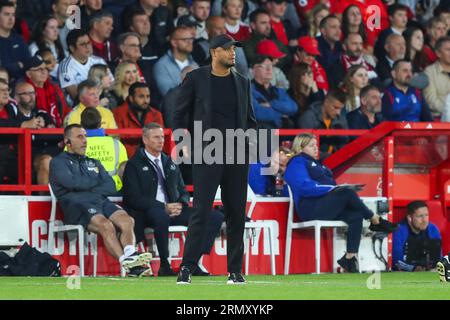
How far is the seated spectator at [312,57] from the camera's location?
20.2 m

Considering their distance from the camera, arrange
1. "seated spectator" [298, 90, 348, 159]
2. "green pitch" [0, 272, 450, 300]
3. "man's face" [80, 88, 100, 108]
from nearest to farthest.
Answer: "green pitch" [0, 272, 450, 300] → "man's face" [80, 88, 100, 108] → "seated spectator" [298, 90, 348, 159]

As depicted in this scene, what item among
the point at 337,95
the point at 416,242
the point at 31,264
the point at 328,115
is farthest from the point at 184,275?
the point at 337,95

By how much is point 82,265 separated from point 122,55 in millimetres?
3482

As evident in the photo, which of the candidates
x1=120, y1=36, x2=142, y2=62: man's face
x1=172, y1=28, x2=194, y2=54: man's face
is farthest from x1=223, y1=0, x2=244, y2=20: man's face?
x1=120, y1=36, x2=142, y2=62: man's face

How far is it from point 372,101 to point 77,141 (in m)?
4.88

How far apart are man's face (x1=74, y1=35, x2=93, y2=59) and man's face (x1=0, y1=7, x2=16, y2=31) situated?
859mm

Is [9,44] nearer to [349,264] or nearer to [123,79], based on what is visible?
[123,79]

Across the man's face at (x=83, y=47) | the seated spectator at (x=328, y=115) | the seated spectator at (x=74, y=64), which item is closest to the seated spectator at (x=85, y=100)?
the seated spectator at (x=74, y=64)

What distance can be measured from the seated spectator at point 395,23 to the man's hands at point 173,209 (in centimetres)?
627

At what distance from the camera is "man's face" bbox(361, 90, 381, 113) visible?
63.1 feet

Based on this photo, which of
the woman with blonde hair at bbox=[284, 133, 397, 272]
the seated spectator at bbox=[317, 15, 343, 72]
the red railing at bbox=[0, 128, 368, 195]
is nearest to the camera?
the red railing at bbox=[0, 128, 368, 195]

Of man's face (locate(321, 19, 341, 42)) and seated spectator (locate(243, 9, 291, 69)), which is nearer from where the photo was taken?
seated spectator (locate(243, 9, 291, 69))

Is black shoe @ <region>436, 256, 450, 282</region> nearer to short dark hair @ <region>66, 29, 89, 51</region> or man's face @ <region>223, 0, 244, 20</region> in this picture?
short dark hair @ <region>66, 29, 89, 51</region>

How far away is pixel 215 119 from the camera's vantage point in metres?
12.4
